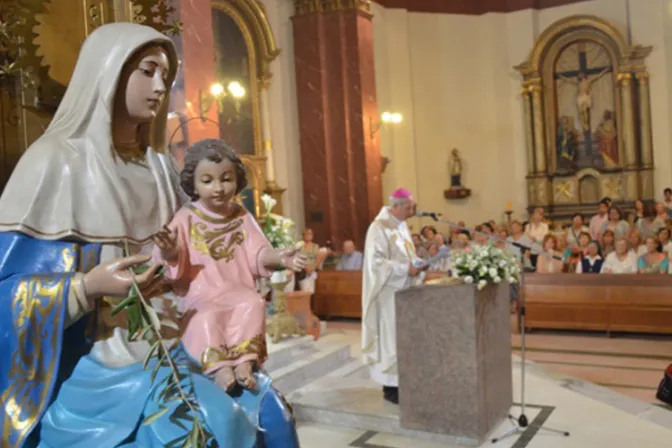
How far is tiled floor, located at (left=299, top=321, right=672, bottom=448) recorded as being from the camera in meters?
5.06

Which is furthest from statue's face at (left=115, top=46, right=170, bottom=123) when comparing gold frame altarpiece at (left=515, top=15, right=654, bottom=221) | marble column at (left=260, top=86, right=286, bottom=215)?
gold frame altarpiece at (left=515, top=15, right=654, bottom=221)

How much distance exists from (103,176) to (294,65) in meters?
12.0

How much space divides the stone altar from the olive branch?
10.6 ft

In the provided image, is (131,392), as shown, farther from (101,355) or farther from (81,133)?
(81,133)

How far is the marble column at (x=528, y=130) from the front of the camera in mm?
16922

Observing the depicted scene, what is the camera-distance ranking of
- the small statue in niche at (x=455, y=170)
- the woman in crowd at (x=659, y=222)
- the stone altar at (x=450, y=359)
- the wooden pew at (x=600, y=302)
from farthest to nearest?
the small statue in niche at (x=455, y=170) → the woman in crowd at (x=659, y=222) → the wooden pew at (x=600, y=302) → the stone altar at (x=450, y=359)

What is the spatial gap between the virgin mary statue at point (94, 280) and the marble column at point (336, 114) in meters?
11.2

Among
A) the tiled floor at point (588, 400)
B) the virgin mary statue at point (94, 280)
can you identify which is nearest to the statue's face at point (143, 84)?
the virgin mary statue at point (94, 280)

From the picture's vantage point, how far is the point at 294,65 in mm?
13773

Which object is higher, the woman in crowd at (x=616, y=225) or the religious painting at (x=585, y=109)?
the religious painting at (x=585, y=109)

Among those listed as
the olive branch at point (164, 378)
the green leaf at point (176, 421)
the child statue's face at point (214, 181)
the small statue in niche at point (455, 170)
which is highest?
the small statue in niche at point (455, 170)

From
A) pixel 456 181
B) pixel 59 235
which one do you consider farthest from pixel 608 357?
pixel 456 181

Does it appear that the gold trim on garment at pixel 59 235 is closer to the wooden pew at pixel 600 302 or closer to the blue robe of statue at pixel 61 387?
the blue robe of statue at pixel 61 387

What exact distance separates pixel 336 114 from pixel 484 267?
29.7 ft
